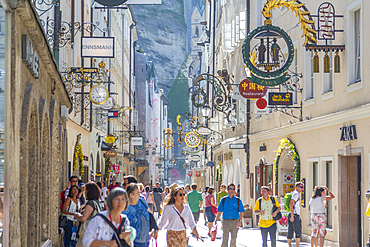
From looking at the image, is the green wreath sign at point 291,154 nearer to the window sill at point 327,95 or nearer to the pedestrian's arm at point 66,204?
the window sill at point 327,95

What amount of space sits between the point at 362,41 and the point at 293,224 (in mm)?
4813

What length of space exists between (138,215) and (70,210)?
3398 mm

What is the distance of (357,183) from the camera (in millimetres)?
15477

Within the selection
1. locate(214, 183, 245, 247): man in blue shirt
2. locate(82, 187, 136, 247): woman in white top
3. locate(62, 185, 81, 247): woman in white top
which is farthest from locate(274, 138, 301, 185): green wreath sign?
locate(82, 187, 136, 247): woman in white top

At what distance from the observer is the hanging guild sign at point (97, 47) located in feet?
62.3

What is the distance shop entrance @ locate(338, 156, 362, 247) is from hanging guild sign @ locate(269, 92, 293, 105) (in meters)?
3.57

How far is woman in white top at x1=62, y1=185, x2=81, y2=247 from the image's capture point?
11.8 metres

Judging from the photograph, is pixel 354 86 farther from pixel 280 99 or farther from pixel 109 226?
pixel 109 226

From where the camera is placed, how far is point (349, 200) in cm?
1555

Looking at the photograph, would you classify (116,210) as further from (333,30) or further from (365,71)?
(333,30)

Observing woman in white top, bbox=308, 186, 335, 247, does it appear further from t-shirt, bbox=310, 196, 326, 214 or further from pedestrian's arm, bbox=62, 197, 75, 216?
pedestrian's arm, bbox=62, 197, 75, 216

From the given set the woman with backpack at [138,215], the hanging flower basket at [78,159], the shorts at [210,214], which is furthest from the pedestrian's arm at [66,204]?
the hanging flower basket at [78,159]

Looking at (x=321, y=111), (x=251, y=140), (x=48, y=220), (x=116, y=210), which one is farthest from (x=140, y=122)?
(x=116, y=210)

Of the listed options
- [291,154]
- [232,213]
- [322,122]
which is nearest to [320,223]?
[232,213]
